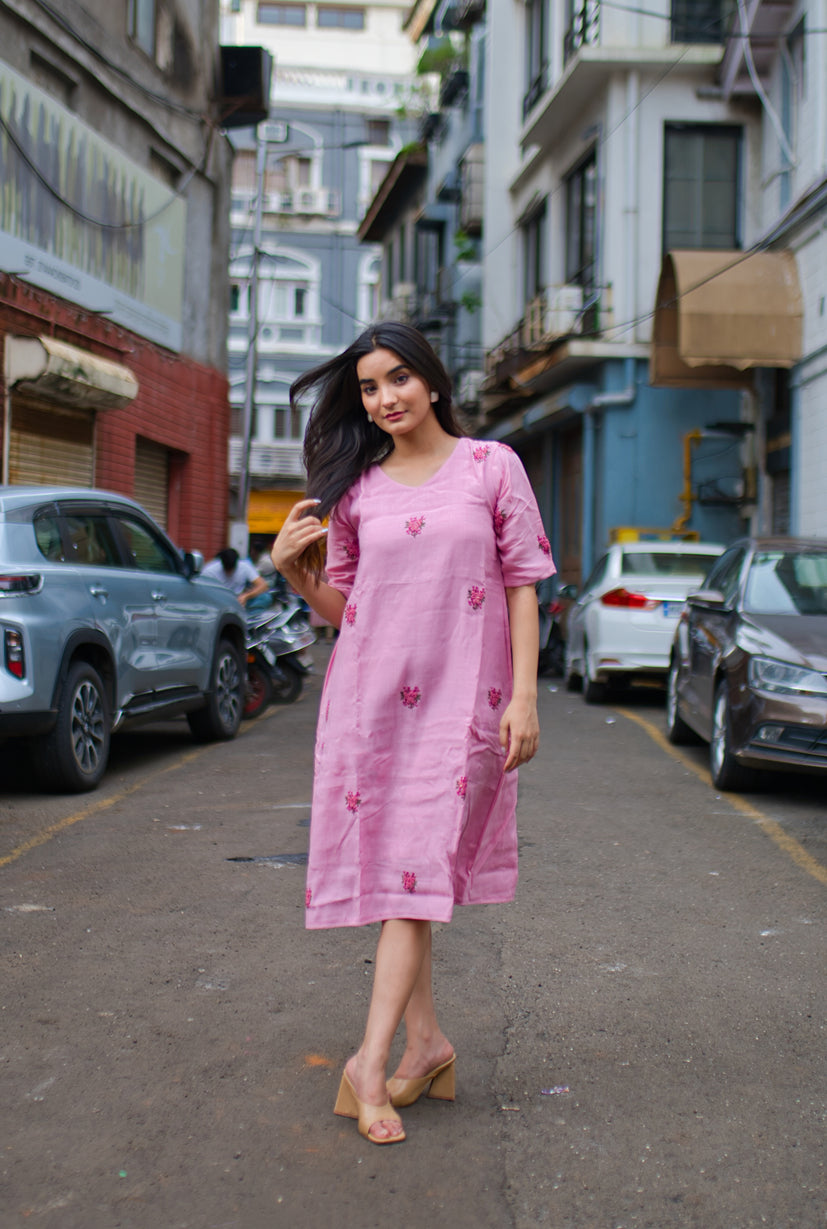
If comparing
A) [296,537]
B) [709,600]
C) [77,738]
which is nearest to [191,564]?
[77,738]

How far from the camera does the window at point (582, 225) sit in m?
21.3

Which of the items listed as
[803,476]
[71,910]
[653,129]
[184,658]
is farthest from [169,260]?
[71,910]

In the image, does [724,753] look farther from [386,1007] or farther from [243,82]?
[243,82]

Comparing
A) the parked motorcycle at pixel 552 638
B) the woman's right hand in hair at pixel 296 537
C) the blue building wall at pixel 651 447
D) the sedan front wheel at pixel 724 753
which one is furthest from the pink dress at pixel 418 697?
the blue building wall at pixel 651 447

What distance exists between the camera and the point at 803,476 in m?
16.3

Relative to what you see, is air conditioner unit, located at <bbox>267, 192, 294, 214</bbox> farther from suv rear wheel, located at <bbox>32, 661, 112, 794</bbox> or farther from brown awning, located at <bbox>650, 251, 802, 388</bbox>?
suv rear wheel, located at <bbox>32, 661, 112, 794</bbox>

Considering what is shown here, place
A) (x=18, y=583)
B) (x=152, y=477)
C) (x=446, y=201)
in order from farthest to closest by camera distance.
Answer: (x=446, y=201) → (x=152, y=477) → (x=18, y=583)

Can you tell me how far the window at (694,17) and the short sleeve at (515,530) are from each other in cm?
1890

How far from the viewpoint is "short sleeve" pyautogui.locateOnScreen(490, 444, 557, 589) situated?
10.1ft

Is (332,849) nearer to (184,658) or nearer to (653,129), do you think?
(184,658)

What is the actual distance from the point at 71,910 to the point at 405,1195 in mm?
2583

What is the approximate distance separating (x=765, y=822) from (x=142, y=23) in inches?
596

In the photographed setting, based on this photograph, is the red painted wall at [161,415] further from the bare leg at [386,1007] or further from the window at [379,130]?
the window at [379,130]

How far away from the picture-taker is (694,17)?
19.8 metres
